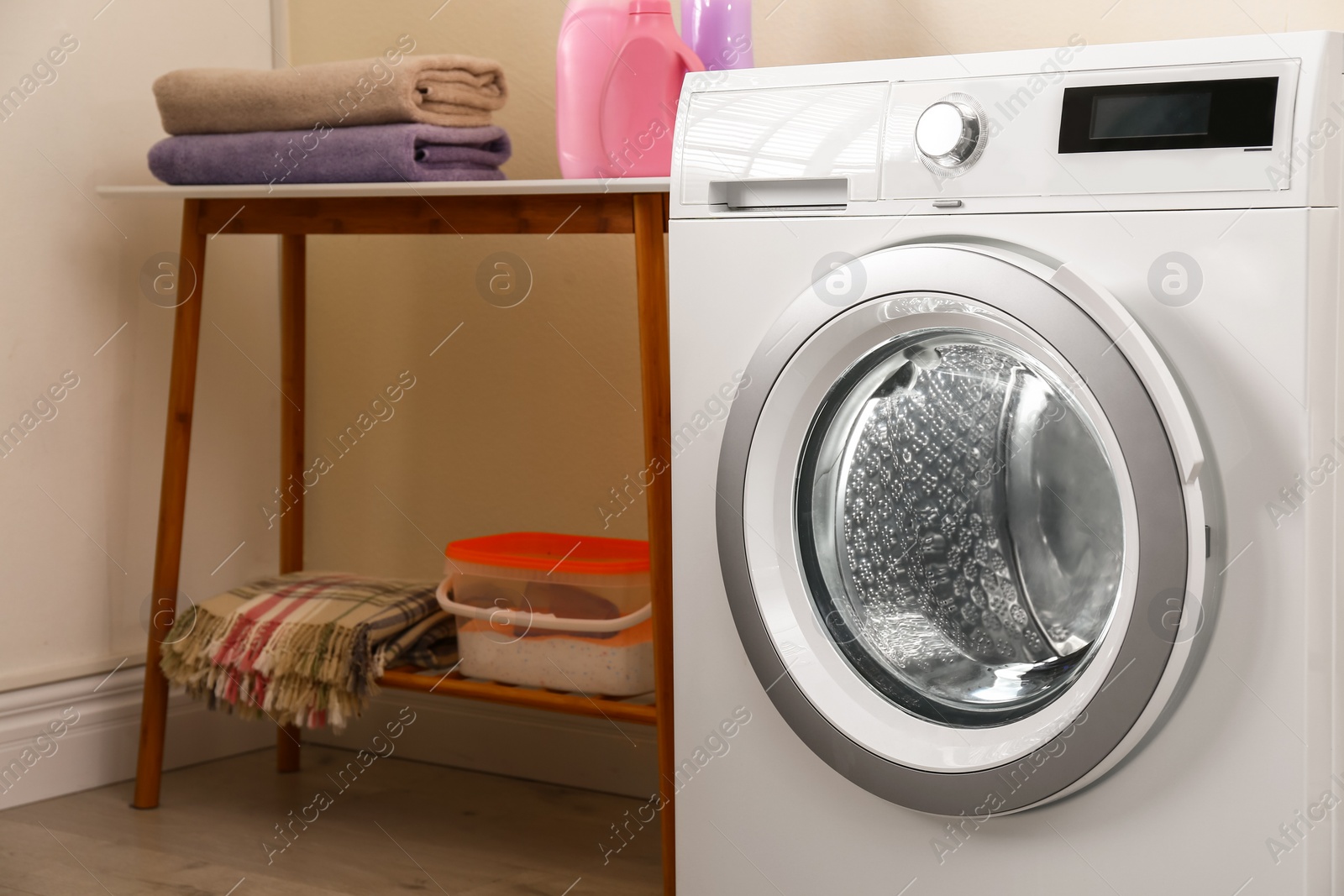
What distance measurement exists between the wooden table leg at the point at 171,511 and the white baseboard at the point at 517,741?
1.13ft

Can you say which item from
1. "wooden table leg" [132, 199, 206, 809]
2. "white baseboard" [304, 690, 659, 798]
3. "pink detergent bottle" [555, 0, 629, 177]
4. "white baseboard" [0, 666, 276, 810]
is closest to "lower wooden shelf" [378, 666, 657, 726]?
"white baseboard" [304, 690, 659, 798]

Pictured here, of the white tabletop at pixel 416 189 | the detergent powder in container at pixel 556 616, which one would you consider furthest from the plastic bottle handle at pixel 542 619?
the white tabletop at pixel 416 189

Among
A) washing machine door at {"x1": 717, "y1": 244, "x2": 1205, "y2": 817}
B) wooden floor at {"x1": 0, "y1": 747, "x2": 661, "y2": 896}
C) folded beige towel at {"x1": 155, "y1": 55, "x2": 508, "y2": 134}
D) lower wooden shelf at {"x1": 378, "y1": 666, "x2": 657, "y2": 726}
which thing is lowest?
wooden floor at {"x1": 0, "y1": 747, "x2": 661, "y2": 896}

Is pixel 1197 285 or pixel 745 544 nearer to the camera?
pixel 1197 285

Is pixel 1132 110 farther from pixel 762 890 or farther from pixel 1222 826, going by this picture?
pixel 762 890

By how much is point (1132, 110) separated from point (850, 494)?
1.39ft

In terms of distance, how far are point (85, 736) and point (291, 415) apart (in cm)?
57

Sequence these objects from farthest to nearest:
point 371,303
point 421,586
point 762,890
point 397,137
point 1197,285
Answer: point 371,303, point 421,586, point 397,137, point 762,890, point 1197,285

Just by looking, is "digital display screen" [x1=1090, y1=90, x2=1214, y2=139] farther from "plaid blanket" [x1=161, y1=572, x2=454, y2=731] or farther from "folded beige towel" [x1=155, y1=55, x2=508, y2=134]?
"plaid blanket" [x1=161, y1=572, x2=454, y2=731]

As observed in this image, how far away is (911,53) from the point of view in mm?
1587

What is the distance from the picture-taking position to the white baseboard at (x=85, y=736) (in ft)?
5.86

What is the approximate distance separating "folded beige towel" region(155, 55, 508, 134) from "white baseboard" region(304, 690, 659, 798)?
85cm

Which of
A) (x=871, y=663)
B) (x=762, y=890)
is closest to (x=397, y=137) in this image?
(x=871, y=663)

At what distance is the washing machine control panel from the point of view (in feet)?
3.51
